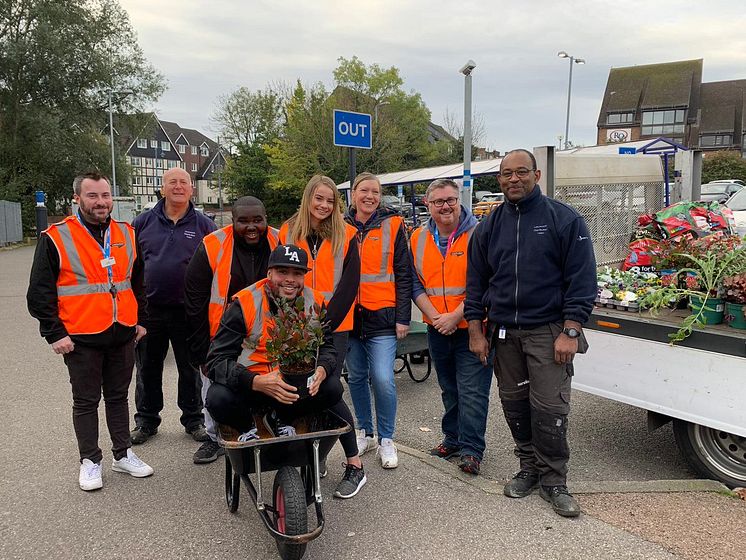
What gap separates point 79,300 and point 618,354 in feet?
11.3

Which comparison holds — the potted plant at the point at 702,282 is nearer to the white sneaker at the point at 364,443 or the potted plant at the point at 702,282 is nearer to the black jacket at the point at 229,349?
the white sneaker at the point at 364,443

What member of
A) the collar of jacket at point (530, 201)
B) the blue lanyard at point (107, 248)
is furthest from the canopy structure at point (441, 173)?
the blue lanyard at point (107, 248)

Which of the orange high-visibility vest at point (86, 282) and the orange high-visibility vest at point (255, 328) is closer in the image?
the orange high-visibility vest at point (255, 328)

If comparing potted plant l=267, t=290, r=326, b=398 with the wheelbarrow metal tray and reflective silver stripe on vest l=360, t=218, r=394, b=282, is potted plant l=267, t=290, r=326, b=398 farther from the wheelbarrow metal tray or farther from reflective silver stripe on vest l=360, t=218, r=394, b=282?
reflective silver stripe on vest l=360, t=218, r=394, b=282

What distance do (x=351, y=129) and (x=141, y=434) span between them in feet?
14.7

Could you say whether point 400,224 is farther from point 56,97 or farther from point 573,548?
point 56,97

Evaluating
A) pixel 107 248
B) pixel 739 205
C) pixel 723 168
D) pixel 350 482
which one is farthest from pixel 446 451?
pixel 723 168

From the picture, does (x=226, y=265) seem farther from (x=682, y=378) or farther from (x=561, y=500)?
(x=682, y=378)

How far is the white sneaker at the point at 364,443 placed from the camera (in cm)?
438

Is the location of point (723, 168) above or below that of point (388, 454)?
above

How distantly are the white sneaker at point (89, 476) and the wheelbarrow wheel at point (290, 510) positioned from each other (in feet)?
4.80

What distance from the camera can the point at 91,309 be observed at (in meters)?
3.86

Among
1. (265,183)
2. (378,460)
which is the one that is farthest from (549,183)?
(265,183)

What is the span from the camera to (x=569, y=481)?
13.4ft
